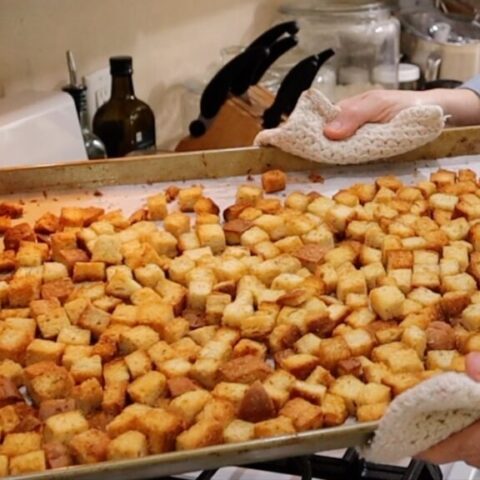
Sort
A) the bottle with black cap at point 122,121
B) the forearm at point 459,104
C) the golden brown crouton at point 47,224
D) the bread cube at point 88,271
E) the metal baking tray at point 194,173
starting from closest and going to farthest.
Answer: the bread cube at point 88,271
the golden brown crouton at point 47,224
the metal baking tray at point 194,173
the forearm at point 459,104
the bottle with black cap at point 122,121

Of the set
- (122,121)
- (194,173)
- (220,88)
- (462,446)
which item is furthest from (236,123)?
(462,446)

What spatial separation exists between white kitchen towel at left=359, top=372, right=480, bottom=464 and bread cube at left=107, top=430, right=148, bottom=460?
0.22 metres

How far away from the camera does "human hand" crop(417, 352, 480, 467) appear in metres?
0.82

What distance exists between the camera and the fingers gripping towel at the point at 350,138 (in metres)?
1.43

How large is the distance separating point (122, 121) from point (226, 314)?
780 mm

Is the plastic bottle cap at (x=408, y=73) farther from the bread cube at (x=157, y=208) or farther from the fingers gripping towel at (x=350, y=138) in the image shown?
the bread cube at (x=157, y=208)

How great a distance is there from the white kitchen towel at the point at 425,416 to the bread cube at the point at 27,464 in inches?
12.4

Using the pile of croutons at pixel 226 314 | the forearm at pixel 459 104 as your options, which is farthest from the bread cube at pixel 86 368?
the forearm at pixel 459 104

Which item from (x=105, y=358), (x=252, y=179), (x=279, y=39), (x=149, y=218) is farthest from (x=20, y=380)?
(x=279, y=39)

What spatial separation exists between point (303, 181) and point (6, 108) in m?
0.54

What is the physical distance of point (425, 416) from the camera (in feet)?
2.63

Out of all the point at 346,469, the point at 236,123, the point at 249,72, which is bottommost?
the point at 346,469

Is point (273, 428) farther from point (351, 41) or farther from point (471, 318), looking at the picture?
point (351, 41)

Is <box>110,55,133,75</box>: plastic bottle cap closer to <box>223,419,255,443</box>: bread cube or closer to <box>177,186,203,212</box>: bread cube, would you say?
<box>177,186,203,212</box>: bread cube
